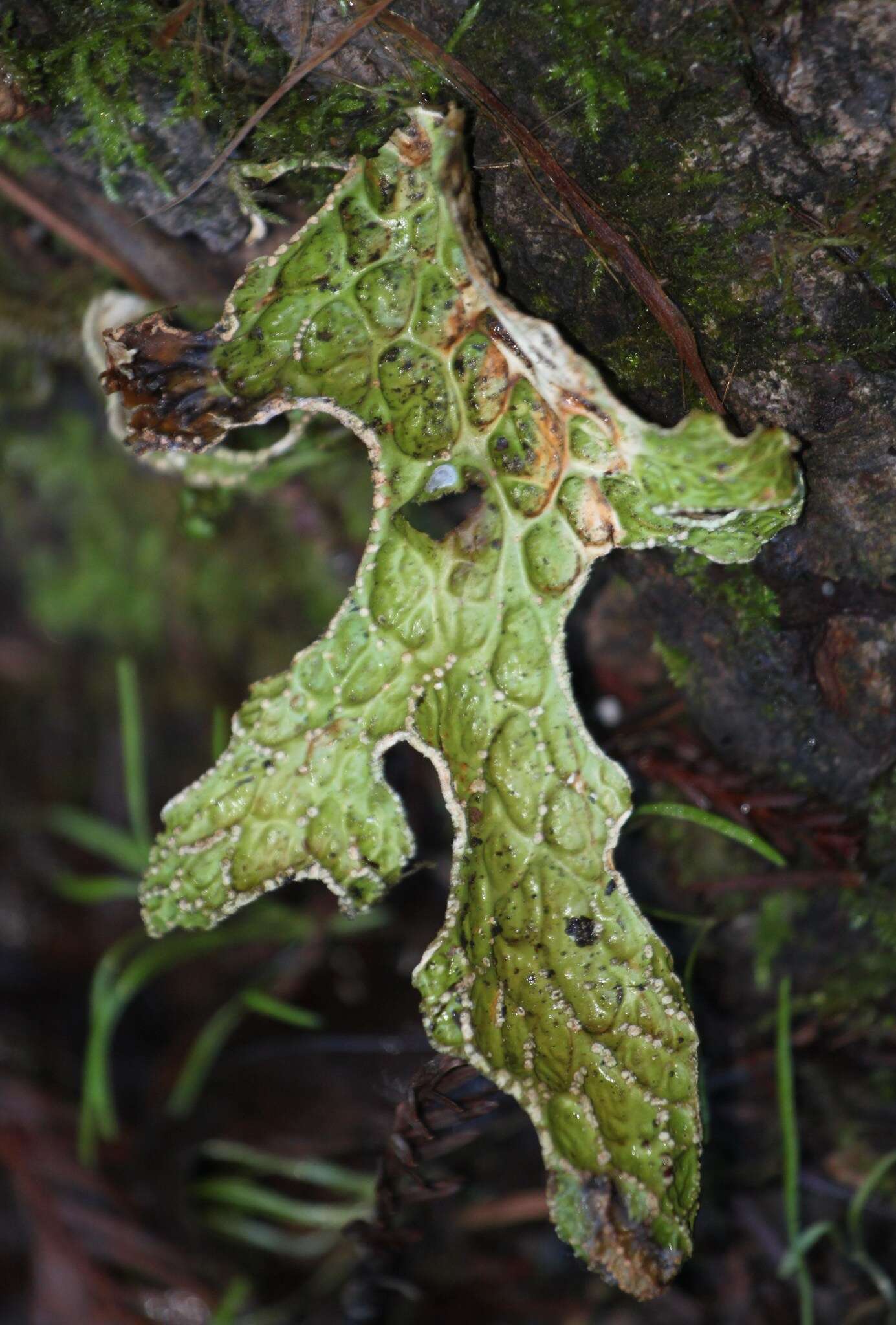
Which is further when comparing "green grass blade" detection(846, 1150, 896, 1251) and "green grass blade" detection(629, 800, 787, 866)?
"green grass blade" detection(846, 1150, 896, 1251)

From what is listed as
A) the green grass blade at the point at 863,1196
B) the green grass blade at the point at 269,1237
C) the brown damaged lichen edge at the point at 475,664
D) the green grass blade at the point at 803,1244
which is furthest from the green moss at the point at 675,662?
the green grass blade at the point at 269,1237

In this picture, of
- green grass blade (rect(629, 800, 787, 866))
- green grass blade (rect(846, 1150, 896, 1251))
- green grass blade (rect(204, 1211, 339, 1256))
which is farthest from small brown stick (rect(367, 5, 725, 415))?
green grass blade (rect(204, 1211, 339, 1256))

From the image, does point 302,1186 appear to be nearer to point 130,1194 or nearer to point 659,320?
point 130,1194

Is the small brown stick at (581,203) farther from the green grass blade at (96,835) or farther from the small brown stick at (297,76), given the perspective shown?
the green grass blade at (96,835)

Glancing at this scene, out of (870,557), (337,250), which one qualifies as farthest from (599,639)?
(337,250)

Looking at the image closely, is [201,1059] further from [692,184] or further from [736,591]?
[692,184]

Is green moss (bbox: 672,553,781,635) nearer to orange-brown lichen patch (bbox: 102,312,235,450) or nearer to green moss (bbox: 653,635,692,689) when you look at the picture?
green moss (bbox: 653,635,692,689)
